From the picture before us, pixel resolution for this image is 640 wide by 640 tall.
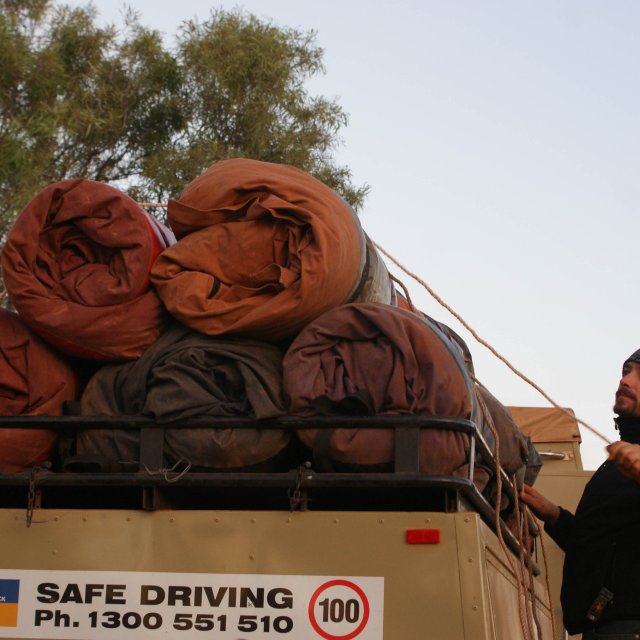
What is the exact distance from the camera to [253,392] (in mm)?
3416

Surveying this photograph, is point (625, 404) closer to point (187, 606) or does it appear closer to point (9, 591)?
point (187, 606)

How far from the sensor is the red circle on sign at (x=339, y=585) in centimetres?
315

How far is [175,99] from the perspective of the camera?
57.9 feet

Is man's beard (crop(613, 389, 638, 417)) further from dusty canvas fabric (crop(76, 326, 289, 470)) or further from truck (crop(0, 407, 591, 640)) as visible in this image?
dusty canvas fabric (crop(76, 326, 289, 470))

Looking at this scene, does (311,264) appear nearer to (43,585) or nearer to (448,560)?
(448,560)

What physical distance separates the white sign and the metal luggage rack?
9.4 inches

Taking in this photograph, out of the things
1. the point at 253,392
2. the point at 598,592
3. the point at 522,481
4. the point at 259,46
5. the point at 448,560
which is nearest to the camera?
the point at 448,560

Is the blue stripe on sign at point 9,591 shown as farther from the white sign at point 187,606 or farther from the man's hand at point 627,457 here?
the man's hand at point 627,457

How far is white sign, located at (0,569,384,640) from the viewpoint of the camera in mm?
3178

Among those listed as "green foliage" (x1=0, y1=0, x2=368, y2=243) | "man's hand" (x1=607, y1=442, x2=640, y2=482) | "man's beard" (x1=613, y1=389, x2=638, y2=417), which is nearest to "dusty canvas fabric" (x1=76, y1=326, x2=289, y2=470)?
"man's hand" (x1=607, y1=442, x2=640, y2=482)

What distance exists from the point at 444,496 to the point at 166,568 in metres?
0.86

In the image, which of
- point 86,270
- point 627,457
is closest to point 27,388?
point 86,270

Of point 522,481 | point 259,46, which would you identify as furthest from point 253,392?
point 259,46

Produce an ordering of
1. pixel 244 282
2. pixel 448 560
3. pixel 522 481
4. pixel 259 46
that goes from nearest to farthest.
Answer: pixel 448 560
pixel 244 282
pixel 522 481
pixel 259 46
